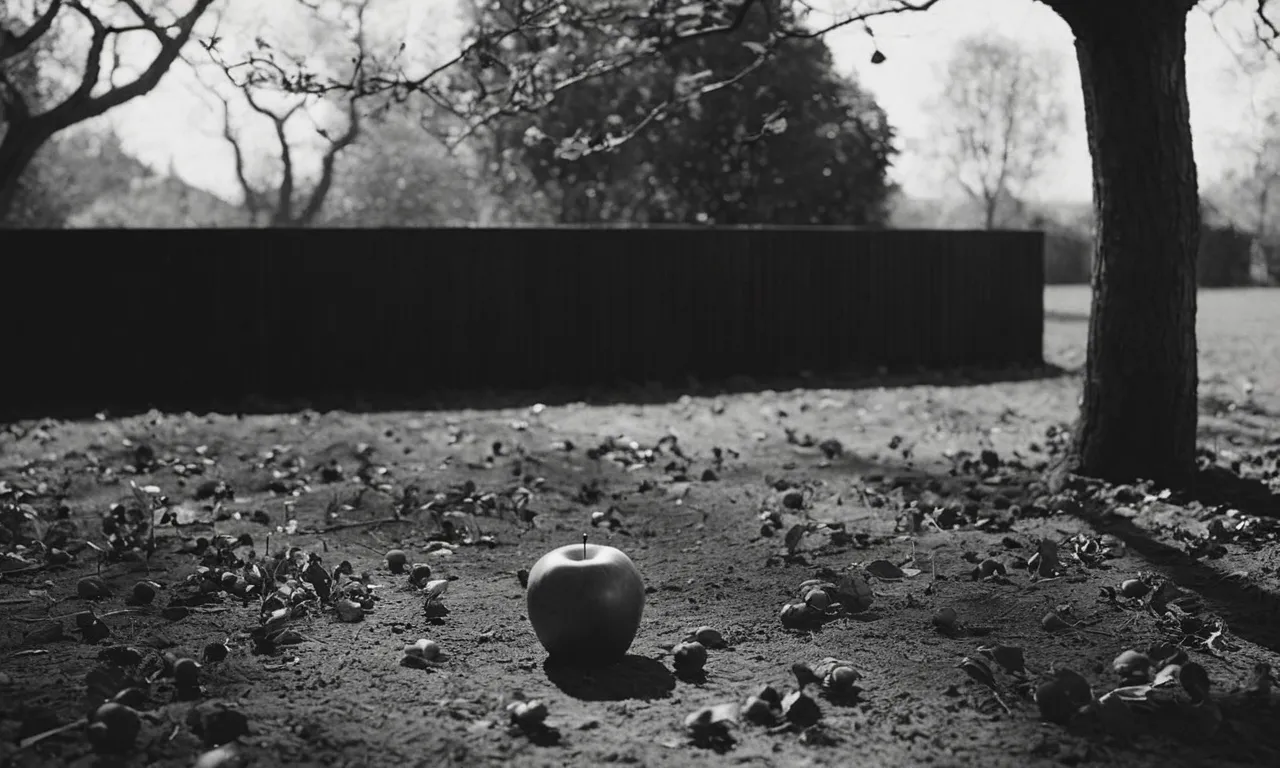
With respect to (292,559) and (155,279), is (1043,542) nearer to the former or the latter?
(292,559)

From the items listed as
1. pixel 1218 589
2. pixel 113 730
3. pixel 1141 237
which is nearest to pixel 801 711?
pixel 113 730

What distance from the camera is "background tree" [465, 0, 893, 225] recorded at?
23109 mm

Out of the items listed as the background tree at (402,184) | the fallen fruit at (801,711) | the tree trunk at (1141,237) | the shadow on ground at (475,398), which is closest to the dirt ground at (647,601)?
the fallen fruit at (801,711)

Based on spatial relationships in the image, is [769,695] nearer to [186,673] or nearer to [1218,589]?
[186,673]

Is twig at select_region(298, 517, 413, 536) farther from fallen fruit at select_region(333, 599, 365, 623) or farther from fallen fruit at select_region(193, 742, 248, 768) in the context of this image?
fallen fruit at select_region(193, 742, 248, 768)

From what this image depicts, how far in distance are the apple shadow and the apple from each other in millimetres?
50

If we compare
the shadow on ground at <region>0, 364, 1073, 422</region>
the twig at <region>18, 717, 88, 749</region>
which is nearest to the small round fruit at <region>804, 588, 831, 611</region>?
the twig at <region>18, 717, 88, 749</region>

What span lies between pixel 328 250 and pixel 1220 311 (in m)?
21.4

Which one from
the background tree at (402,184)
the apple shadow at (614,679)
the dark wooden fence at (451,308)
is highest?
the background tree at (402,184)

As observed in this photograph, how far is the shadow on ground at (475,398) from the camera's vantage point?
10.8m

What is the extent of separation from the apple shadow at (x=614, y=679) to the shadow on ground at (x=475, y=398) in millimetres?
7152

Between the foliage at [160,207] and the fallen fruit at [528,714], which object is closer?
the fallen fruit at [528,714]

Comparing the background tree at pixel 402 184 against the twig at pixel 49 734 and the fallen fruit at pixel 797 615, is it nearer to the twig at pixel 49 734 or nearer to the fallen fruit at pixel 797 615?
the fallen fruit at pixel 797 615

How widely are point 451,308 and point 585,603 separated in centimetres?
886
